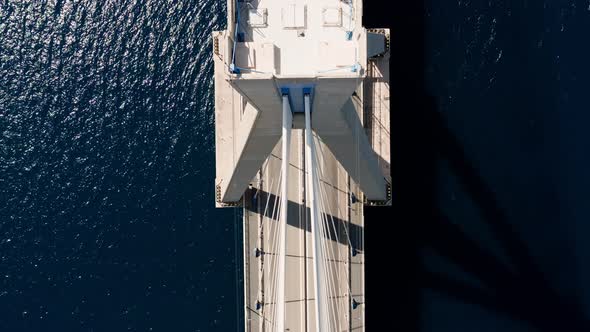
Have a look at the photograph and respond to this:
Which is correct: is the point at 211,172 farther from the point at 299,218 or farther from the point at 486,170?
the point at 486,170

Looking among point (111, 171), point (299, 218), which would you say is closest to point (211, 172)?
point (111, 171)

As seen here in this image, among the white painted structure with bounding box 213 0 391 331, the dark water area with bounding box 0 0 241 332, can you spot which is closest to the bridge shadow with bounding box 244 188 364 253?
the white painted structure with bounding box 213 0 391 331

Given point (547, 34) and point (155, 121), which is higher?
point (547, 34)

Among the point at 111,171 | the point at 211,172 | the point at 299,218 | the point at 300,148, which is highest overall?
the point at 300,148

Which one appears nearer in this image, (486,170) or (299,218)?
(299,218)

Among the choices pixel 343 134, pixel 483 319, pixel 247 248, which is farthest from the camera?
pixel 483 319

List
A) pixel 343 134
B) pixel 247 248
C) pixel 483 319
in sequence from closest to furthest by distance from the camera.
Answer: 1. pixel 343 134
2. pixel 247 248
3. pixel 483 319

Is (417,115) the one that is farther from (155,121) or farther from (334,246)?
(155,121)

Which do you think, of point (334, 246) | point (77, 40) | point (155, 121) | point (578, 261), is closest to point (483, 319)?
point (578, 261)

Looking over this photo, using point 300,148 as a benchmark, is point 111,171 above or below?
below
